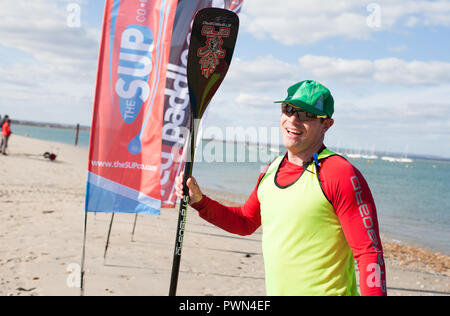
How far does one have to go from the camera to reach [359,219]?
1.64m

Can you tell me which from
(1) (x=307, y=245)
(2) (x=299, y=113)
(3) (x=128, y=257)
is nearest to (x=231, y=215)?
(1) (x=307, y=245)

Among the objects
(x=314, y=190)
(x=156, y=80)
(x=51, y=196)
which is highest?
(x=156, y=80)

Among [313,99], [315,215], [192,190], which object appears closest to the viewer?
[315,215]

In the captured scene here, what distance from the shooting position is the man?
5.39 feet

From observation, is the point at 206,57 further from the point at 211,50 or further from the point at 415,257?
the point at 415,257

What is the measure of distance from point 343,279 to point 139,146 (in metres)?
3.50

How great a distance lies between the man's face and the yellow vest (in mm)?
99

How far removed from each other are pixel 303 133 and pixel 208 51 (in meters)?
0.84

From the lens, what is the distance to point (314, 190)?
1771 mm

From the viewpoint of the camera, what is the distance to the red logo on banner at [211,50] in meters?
2.33

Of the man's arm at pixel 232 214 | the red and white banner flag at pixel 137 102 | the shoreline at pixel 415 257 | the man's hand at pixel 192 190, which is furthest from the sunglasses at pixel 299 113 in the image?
the shoreline at pixel 415 257

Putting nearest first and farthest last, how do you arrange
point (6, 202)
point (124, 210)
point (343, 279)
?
1. point (343, 279)
2. point (124, 210)
3. point (6, 202)
